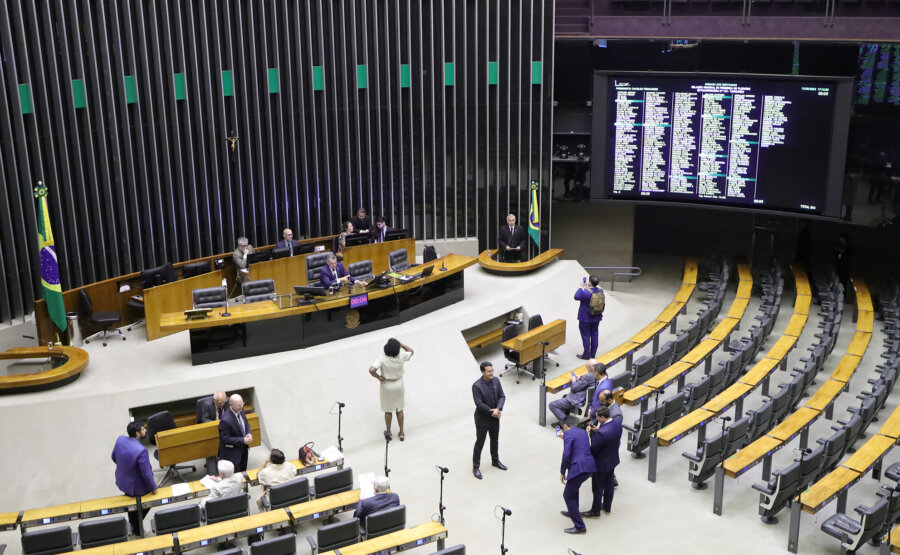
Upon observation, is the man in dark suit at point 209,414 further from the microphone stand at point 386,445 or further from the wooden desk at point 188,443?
the microphone stand at point 386,445

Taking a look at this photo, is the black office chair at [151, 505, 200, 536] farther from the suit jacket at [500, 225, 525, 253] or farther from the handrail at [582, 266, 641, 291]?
the handrail at [582, 266, 641, 291]

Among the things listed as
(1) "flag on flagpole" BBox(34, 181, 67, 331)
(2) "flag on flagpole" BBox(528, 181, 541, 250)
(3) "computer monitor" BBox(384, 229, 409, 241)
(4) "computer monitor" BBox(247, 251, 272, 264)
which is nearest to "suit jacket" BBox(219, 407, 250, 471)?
(1) "flag on flagpole" BBox(34, 181, 67, 331)

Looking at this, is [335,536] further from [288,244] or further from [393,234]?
[393,234]

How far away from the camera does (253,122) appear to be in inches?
607

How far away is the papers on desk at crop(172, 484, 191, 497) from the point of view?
873 cm

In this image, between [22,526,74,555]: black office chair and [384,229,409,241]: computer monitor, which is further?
[384,229,409,241]: computer monitor

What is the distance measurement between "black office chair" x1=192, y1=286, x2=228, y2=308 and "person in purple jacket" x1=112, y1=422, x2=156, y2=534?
132 inches

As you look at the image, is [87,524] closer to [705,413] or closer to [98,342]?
[98,342]

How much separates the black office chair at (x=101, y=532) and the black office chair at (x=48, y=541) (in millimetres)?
113

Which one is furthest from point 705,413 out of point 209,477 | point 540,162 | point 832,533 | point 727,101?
point 540,162

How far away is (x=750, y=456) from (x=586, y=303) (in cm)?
398

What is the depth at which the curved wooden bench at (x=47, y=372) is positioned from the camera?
33.4 ft

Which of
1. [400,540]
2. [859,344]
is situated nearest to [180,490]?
[400,540]

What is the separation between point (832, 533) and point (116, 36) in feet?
37.5
